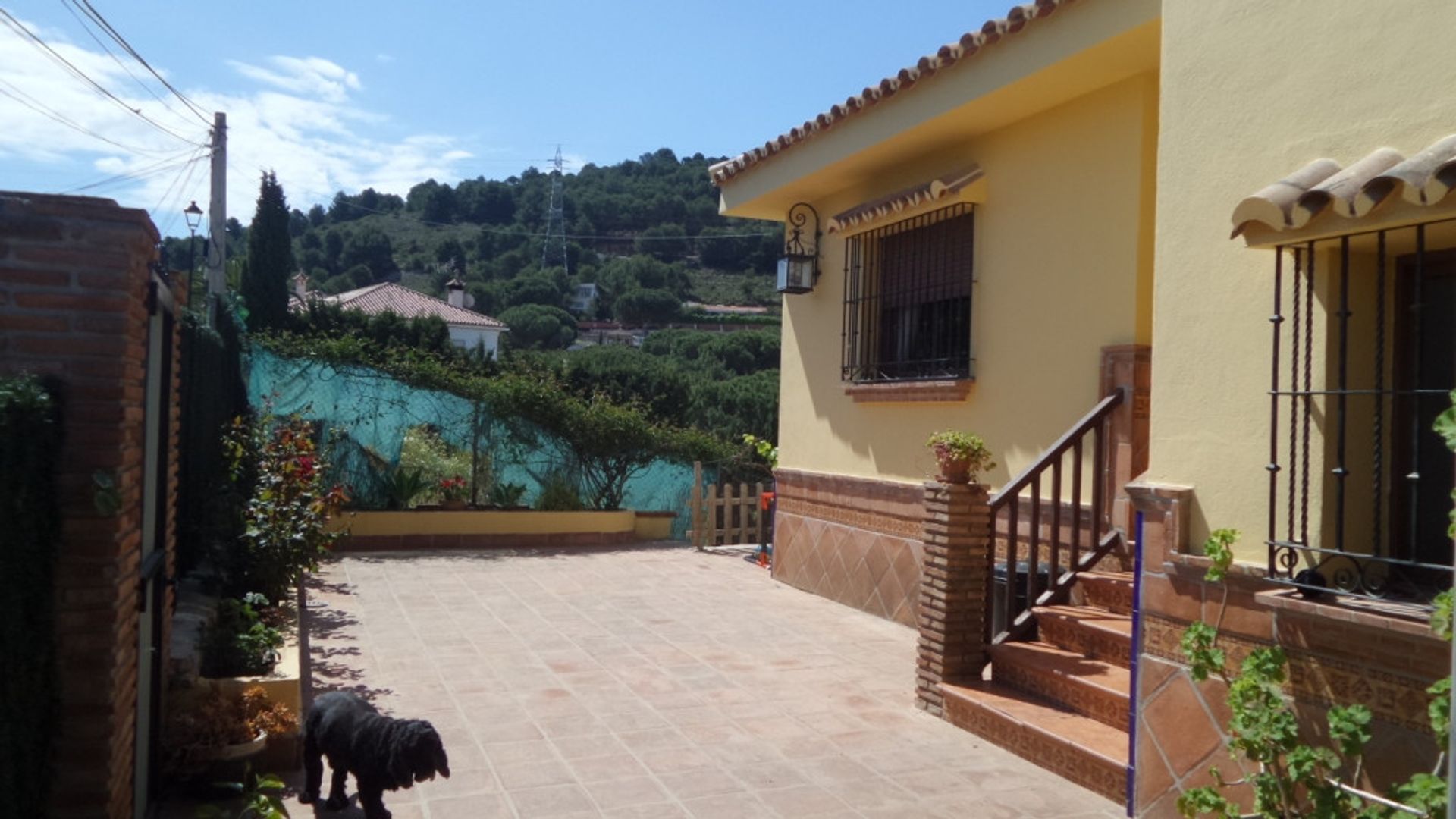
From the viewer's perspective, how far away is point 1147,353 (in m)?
6.48

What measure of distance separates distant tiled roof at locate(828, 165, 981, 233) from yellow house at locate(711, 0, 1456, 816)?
0.04 metres

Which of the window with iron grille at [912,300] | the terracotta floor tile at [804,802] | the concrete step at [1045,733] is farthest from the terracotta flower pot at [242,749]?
the window with iron grille at [912,300]

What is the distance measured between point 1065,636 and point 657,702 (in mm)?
2439

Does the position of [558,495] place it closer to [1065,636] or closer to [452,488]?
[452,488]

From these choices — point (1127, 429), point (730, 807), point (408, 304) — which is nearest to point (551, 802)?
point (730, 807)

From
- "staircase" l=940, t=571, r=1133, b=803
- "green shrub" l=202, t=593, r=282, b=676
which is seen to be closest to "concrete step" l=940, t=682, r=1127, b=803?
"staircase" l=940, t=571, r=1133, b=803

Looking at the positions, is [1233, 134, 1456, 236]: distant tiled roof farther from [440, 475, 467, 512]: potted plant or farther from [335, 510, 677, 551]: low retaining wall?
[440, 475, 467, 512]: potted plant

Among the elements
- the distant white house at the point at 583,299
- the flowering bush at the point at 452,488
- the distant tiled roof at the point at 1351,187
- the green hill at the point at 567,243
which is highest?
the green hill at the point at 567,243

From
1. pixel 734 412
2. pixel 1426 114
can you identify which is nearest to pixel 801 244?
pixel 1426 114

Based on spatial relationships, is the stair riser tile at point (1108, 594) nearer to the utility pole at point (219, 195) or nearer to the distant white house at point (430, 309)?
the utility pole at point (219, 195)

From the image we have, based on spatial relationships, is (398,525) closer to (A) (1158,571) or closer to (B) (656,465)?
(B) (656,465)

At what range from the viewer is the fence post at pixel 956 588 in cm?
610

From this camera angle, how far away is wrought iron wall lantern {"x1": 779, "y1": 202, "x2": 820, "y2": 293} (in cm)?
1046

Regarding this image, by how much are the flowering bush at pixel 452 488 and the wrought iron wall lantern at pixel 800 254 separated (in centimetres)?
577
